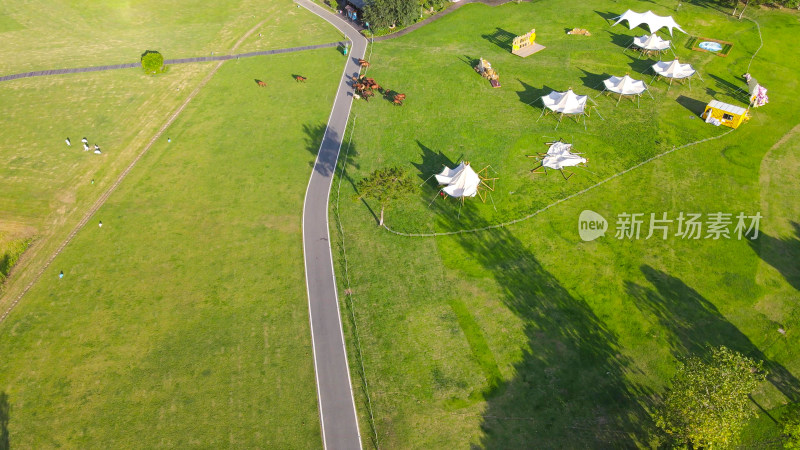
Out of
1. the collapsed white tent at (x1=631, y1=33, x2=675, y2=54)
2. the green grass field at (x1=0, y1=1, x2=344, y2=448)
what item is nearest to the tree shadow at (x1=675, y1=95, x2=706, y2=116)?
the collapsed white tent at (x1=631, y1=33, x2=675, y2=54)

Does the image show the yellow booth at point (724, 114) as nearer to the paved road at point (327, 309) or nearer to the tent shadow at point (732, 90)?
the tent shadow at point (732, 90)

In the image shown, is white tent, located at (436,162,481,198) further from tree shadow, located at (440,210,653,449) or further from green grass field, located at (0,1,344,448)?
green grass field, located at (0,1,344,448)

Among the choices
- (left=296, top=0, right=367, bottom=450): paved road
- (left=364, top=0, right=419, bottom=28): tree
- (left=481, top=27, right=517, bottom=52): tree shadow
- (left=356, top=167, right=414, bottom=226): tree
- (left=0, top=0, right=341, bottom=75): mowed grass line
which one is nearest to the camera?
(left=296, top=0, right=367, bottom=450): paved road

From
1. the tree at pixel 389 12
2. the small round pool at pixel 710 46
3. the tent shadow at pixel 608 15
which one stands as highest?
the tree at pixel 389 12

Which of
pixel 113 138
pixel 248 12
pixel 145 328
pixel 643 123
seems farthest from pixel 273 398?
pixel 248 12

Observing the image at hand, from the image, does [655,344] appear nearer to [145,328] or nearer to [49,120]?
[145,328]

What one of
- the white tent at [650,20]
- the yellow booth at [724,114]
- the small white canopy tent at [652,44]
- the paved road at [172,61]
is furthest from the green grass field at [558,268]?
the paved road at [172,61]

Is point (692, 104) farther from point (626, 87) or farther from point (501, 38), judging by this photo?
point (501, 38)
